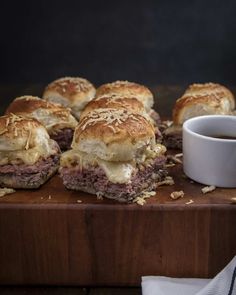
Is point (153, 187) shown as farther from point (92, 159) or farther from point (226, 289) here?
point (226, 289)

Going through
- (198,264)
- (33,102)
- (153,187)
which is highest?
(33,102)

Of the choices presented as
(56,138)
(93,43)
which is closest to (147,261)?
(56,138)

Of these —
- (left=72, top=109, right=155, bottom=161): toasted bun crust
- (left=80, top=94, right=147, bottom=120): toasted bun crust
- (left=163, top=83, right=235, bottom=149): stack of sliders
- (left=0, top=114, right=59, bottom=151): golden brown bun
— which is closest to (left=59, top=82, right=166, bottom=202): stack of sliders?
(left=72, top=109, right=155, bottom=161): toasted bun crust

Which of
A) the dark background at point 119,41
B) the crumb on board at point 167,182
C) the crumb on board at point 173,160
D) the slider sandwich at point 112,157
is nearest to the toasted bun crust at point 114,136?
the slider sandwich at point 112,157

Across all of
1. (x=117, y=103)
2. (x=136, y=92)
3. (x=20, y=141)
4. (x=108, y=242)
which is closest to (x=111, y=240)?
(x=108, y=242)

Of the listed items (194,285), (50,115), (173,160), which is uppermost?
(50,115)

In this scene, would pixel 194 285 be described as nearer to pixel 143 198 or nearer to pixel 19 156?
pixel 143 198

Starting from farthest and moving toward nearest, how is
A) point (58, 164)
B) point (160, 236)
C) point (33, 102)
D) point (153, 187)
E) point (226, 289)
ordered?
point (33, 102) < point (58, 164) < point (153, 187) < point (160, 236) < point (226, 289)
